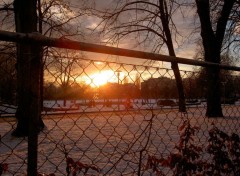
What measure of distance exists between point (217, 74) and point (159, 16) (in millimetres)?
20045

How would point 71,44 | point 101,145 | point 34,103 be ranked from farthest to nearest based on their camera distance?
point 101,145, point 71,44, point 34,103

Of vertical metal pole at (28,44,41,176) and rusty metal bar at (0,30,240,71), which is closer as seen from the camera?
rusty metal bar at (0,30,240,71)

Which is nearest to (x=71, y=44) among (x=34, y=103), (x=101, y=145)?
(x=34, y=103)

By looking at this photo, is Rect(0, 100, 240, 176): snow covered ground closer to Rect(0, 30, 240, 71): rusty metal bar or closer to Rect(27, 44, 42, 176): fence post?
Rect(27, 44, 42, 176): fence post

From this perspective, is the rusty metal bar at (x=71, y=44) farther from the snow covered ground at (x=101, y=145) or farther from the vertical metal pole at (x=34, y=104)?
the snow covered ground at (x=101, y=145)

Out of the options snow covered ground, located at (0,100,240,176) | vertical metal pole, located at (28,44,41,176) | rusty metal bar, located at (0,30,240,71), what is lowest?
snow covered ground, located at (0,100,240,176)

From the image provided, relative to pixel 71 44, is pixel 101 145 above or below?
below

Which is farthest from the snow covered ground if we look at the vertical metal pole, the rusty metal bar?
the rusty metal bar

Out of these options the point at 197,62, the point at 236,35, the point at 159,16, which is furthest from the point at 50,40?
the point at 236,35

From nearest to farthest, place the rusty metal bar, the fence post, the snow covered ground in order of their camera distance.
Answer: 1. the rusty metal bar
2. the fence post
3. the snow covered ground

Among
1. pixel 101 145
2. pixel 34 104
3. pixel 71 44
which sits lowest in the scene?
pixel 101 145

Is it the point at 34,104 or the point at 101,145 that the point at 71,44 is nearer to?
the point at 34,104

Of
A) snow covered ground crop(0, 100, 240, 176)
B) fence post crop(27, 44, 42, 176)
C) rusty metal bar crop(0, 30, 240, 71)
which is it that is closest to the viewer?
rusty metal bar crop(0, 30, 240, 71)

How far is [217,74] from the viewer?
4.02 meters
